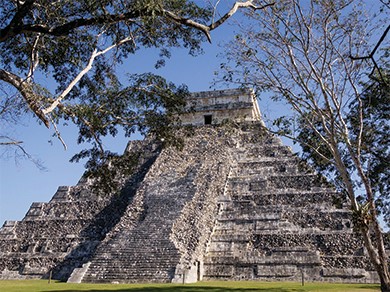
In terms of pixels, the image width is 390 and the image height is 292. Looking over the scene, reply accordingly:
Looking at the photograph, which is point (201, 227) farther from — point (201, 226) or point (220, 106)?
A: point (220, 106)

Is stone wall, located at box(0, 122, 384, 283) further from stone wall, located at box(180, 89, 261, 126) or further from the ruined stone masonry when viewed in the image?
stone wall, located at box(180, 89, 261, 126)

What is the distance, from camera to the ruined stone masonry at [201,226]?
10148 mm

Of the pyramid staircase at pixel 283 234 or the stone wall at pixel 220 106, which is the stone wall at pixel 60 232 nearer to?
the pyramid staircase at pixel 283 234

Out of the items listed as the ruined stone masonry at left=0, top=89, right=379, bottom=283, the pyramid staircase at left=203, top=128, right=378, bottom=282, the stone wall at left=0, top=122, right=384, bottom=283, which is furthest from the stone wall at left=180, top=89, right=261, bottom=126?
the pyramid staircase at left=203, top=128, right=378, bottom=282

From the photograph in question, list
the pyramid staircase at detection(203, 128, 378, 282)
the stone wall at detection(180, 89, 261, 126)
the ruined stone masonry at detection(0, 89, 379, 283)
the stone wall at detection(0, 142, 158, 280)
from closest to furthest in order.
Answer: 1. the pyramid staircase at detection(203, 128, 378, 282)
2. the ruined stone masonry at detection(0, 89, 379, 283)
3. the stone wall at detection(0, 142, 158, 280)
4. the stone wall at detection(180, 89, 261, 126)

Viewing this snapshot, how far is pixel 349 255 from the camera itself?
1023 centimetres

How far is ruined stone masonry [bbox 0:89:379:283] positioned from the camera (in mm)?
10148

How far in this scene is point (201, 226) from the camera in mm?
11664

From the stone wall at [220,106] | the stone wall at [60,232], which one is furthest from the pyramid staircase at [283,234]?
the stone wall at [220,106]

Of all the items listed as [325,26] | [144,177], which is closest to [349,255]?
[325,26]

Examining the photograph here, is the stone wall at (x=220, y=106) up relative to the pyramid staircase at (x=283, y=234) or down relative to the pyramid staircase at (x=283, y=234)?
up

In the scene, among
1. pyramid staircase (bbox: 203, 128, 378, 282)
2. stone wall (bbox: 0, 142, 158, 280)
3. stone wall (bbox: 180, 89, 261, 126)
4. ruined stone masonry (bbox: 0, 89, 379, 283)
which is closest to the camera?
pyramid staircase (bbox: 203, 128, 378, 282)

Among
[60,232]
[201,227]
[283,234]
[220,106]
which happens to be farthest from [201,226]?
[220,106]

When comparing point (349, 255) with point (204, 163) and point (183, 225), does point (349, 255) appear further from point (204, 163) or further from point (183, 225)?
point (204, 163)
